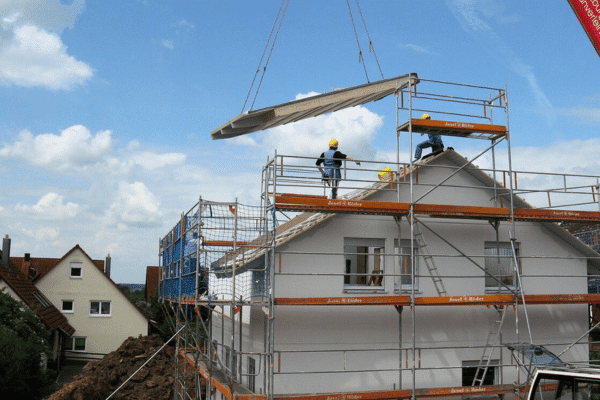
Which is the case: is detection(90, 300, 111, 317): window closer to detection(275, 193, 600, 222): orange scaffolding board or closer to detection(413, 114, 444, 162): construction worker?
detection(413, 114, 444, 162): construction worker

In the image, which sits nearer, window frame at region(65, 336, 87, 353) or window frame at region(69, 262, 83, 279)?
window frame at region(65, 336, 87, 353)

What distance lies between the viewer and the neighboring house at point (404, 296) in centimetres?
1390

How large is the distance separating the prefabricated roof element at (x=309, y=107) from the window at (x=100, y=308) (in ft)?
90.0

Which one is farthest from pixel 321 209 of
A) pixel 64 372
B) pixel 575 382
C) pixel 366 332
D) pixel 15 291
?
pixel 64 372

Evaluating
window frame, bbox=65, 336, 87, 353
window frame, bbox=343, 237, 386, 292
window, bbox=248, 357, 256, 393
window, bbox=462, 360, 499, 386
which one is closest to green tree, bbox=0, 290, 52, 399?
window, bbox=248, 357, 256, 393

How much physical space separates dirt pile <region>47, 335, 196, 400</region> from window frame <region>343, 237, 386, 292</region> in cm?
837

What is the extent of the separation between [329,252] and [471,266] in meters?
3.63

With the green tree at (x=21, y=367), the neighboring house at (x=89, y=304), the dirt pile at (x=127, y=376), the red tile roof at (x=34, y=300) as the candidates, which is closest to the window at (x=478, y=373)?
the dirt pile at (x=127, y=376)

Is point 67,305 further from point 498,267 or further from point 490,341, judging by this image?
point 490,341

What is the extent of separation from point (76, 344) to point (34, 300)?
807 cm

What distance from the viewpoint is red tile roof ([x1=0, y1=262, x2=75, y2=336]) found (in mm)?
29828

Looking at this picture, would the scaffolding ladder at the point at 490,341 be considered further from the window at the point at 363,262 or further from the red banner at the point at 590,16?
the red banner at the point at 590,16

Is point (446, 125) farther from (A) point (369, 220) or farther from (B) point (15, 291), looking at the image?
(B) point (15, 291)

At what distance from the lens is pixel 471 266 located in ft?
50.9
